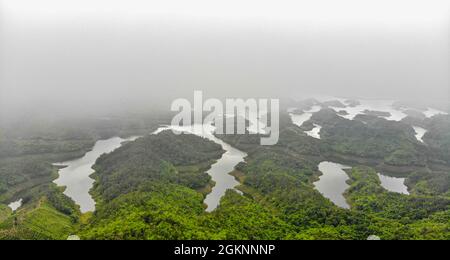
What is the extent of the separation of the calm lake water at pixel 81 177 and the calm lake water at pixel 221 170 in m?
23.0

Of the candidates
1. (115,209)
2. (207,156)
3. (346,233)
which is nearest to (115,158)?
(207,156)

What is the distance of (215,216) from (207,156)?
4668 centimetres

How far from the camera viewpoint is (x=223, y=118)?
162625mm

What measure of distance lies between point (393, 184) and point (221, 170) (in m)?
40.8

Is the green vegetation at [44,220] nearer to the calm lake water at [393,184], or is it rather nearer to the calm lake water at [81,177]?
the calm lake water at [81,177]

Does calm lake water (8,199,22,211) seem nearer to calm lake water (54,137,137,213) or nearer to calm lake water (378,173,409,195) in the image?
calm lake water (54,137,137,213)

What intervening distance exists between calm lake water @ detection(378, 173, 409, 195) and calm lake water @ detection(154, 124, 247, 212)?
34473 millimetres

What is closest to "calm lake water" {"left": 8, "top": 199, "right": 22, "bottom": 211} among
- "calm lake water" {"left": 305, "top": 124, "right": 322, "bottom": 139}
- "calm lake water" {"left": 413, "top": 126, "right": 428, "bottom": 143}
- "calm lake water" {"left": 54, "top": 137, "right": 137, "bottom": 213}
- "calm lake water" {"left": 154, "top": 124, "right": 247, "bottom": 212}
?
"calm lake water" {"left": 54, "top": 137, "right": 137, "bottom": 213}

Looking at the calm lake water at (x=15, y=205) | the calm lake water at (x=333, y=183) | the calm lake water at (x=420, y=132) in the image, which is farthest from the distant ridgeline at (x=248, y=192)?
the calm lake water at (x=420, y=132)

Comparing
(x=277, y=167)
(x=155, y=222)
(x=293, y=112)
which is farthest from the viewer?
(x=293, y=112)

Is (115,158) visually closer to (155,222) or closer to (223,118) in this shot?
(155,222)

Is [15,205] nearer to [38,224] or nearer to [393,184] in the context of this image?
[38,224]
